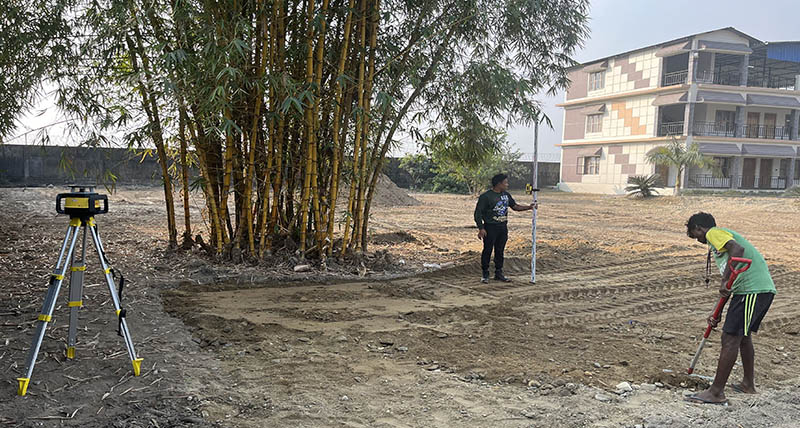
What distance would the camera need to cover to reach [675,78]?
89.2 ft

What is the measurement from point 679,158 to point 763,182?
832 cm

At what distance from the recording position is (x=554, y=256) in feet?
28.4

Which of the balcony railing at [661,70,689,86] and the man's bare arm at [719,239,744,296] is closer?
the man's bare arm at [719,239,744,296]

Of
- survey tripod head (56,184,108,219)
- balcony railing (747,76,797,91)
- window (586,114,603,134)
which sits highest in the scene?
balcony railing (747,76,797,91)

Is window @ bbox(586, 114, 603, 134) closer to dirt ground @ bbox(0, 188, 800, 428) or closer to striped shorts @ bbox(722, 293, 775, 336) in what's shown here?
dirt ground @ bbox(0, 188, 800, 428)

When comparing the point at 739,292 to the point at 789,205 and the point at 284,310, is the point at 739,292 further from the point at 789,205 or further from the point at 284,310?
the point at 789,205

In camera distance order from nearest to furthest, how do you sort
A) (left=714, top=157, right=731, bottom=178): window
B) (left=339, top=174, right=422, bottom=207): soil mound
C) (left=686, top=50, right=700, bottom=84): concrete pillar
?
(left=339, top=174, right=422, bottom=207): soil mound → (left=686, top=50, right=700, bottom=84): concrete pillar → (left=714, top=157, right=731, bottom=178): window

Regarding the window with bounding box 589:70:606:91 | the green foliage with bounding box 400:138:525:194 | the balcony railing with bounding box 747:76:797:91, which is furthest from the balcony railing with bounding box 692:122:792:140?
the green foliage with bounding box 400:138:525:194

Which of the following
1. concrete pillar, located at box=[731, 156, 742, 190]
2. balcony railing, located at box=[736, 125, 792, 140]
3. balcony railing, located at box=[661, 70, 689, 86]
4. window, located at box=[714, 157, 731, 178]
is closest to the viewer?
balcony railing, located at box=[661, 70, 689, 86]

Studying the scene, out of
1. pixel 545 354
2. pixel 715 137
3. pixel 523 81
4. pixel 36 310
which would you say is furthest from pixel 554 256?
pixel 715 137

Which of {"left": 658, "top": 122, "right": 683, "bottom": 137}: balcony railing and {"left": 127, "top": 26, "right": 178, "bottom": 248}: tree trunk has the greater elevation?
{"left": 658, "top": 122, "right": 683, "bottom": 137}: balcony railing

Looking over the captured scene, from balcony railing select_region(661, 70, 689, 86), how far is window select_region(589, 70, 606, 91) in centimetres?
315

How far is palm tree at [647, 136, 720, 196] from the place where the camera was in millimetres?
22719

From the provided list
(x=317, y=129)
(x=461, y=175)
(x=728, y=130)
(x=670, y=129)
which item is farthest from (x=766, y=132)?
(x=317, y=129)
